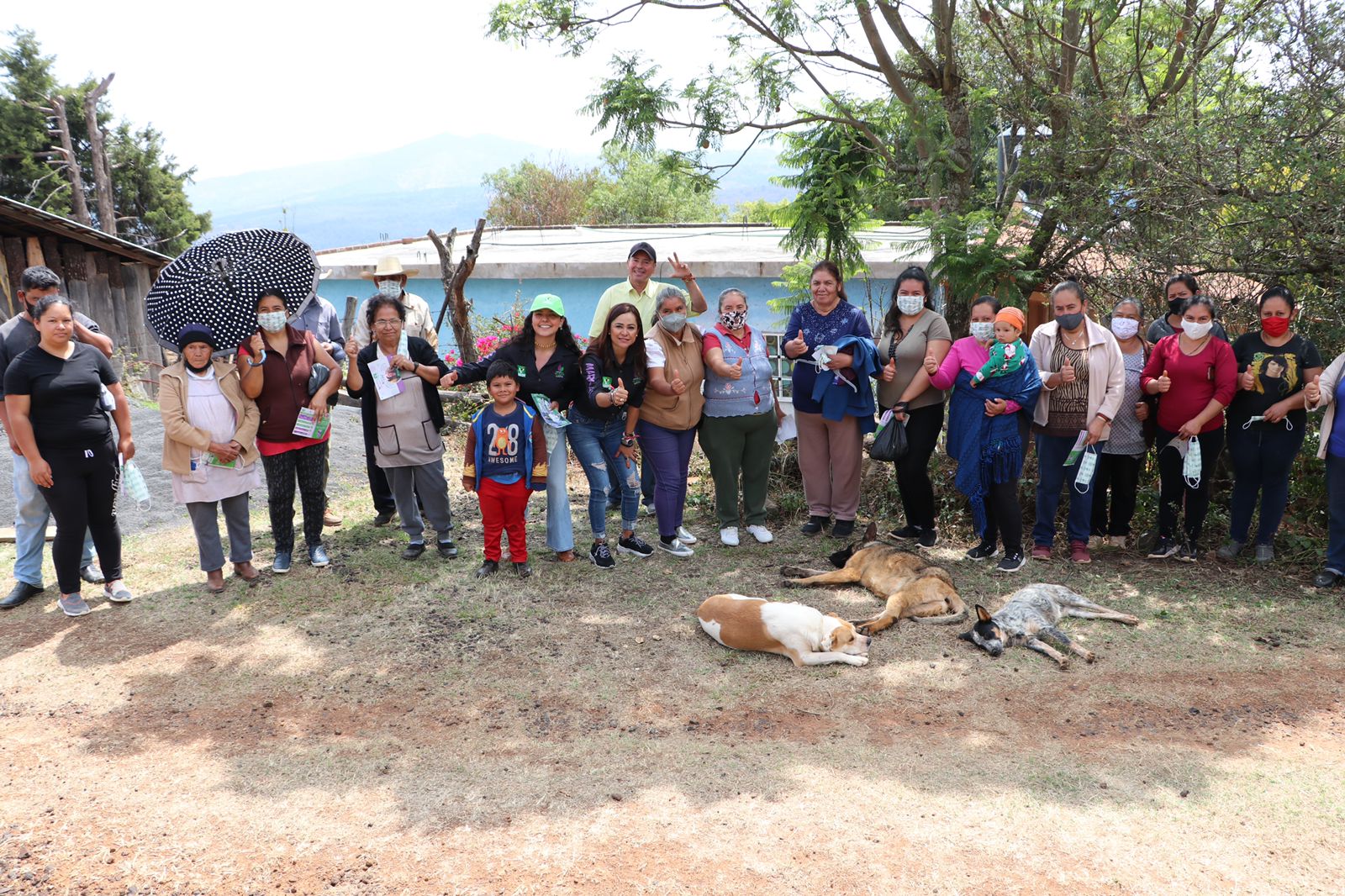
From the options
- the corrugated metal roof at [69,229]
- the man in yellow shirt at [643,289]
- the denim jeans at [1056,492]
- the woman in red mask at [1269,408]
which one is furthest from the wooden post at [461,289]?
the woman in red mask at [1269,408]

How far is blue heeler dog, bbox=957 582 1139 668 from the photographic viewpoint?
506 cm

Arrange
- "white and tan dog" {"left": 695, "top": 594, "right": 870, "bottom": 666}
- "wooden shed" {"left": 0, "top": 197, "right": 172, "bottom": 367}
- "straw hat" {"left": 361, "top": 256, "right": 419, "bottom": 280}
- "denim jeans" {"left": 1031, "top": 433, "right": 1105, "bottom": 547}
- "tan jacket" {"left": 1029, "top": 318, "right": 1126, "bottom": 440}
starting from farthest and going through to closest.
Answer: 1. "wooden shed" {"left": 0, "top": 197, "right": 172, "bottom": 367}
2. "straw hat" {"left": 361, "top": 256, "right": 419, "bottom": 280}
3. "denim jeans" {"left": 1031, "top": 433, "right": 1105, "bottom": 547}
4. "tan jacket" {"left": 1029, "top": 318, "right": 1126, "bottom": 440}
5. "white and tan dog" {"left": 695, "top": 594, "right": 870, "bottom": 666}

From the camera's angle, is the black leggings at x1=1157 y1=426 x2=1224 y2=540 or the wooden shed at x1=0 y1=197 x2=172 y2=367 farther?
the wooden shed at x1=0 y1=197 x2=172 y2=367

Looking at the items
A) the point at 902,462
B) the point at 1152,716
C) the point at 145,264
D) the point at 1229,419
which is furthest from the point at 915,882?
the point at 145,264

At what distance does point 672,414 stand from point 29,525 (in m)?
3.97

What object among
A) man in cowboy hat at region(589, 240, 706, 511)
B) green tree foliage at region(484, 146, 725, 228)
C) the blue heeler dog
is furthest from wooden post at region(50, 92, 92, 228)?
the blue heeler dog

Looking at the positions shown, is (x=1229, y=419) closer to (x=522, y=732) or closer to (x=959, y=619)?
(x=959, y=619)

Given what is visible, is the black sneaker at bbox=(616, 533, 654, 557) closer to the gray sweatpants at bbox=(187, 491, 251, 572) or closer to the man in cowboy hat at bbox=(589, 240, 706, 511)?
the man in cowboy hat at bbox=(589, 240, 706, 511)

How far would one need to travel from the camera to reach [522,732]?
433 centimetres

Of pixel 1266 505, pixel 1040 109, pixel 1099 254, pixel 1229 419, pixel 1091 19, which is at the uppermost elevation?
pixel 1091 19

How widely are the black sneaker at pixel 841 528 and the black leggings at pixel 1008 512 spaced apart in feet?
3.41

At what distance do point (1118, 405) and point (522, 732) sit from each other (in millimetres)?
4125

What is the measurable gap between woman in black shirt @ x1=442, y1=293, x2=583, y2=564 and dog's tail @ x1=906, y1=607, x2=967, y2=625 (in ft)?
7.79

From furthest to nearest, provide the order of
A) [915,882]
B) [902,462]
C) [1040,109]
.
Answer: [1040,109], [902,462], [915,882]
